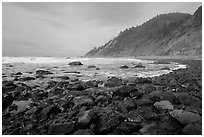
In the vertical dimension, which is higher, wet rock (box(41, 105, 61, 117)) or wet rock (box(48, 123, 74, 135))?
wet rock (box(41, 105, 61, 117))

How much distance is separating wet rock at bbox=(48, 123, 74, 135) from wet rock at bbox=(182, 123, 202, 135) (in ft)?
9.52

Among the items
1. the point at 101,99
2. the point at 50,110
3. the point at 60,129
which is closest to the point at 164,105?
the point at 101,99

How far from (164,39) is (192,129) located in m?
122

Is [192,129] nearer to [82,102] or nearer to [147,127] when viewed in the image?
[147,127]

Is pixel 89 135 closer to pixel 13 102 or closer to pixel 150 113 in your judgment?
pixel 150 113

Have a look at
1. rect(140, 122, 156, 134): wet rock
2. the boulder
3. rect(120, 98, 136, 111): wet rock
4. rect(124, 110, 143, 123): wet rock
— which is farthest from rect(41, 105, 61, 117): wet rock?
rect(140, 122, 156, 134): wet rock

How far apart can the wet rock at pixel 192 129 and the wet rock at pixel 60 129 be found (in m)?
2.90

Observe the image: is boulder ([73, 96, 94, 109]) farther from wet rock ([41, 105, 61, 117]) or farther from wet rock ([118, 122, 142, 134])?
wet rock ([118, 122, 142, 134])

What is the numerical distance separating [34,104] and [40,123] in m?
1.71

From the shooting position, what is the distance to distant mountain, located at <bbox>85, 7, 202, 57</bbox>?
284 feet

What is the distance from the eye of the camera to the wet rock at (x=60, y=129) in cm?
508

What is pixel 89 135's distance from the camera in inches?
186

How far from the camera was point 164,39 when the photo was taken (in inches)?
4717

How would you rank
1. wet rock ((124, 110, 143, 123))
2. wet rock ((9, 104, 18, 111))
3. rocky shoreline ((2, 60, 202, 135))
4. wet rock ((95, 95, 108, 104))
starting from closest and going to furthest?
rocky shoreline ((2, 60, 202, 135)) < wet rock ((124, 110, 143, 123)) < wet rock ((9, 104, 18, 111)) < wet rock ((95, 95, 108, 104))
